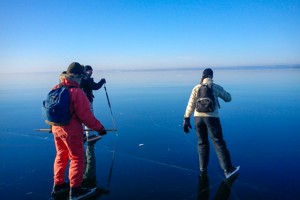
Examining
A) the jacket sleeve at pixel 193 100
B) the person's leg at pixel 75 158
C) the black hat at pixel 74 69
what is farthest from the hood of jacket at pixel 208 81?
the person's leg at pixel 75 158

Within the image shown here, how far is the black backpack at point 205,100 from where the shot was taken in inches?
172

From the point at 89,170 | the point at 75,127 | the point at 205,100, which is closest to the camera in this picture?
the point at 75,127

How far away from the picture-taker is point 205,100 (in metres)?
4.40

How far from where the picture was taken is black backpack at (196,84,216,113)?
437cm

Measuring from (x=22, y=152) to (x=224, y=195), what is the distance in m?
4.25

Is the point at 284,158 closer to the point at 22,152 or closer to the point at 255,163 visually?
the point at 255,163

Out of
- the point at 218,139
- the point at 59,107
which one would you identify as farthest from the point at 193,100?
the point at 59,107

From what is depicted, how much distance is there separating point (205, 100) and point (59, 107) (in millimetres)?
2229

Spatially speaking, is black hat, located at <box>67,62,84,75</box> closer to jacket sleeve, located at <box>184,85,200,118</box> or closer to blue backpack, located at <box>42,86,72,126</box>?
blue backpack, located at <box>42,86,72,126</box>

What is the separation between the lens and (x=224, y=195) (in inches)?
153

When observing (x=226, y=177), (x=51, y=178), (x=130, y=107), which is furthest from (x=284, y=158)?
(x=130, y=107)

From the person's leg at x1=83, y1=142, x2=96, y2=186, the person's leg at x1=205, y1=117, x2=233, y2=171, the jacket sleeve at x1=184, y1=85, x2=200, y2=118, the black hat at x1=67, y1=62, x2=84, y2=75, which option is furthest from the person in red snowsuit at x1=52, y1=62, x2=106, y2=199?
the person's leg at x1=205, y1=117, x2=233, y2=171

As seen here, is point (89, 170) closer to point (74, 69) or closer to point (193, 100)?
point (74, 69)

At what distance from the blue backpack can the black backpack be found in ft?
6.71
